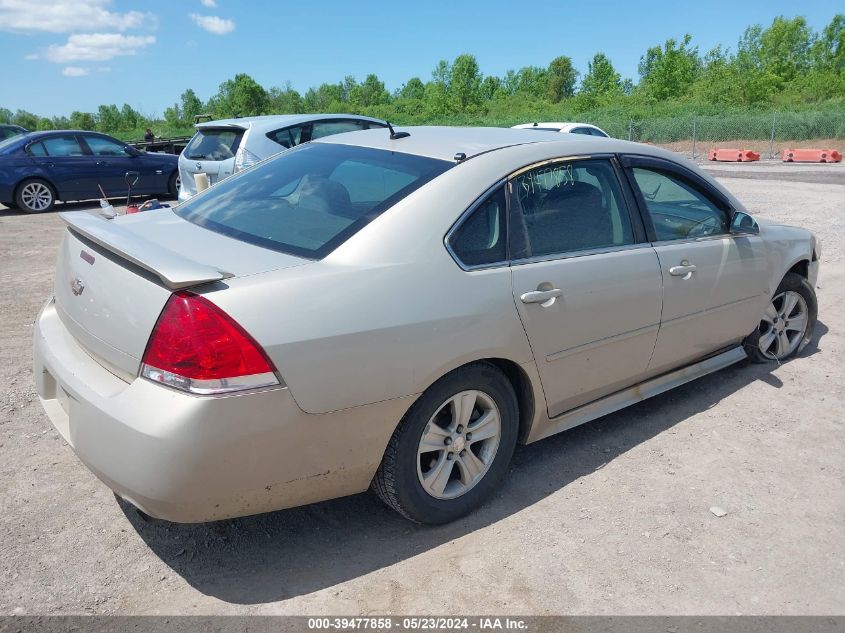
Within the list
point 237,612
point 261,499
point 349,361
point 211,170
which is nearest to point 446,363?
point 349,361

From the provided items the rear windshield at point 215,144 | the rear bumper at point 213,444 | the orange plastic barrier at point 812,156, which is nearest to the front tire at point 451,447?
the rear bumper at point 213,444

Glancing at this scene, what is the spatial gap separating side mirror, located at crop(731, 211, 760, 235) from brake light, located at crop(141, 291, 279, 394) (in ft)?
→ 10.3

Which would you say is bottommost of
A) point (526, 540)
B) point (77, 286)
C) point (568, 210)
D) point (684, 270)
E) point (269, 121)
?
point (526, 540)

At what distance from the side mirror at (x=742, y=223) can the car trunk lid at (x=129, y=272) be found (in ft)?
9.41

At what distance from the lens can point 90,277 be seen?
280cm

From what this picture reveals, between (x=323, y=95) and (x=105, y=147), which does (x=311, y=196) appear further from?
(x=323, y=95)

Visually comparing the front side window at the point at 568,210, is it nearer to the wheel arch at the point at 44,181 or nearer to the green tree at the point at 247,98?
the wheel arch at the point at 44,181

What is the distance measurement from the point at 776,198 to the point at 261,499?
13495 millimetres

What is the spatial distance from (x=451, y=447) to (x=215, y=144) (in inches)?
314

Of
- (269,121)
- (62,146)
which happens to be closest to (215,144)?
(269,121)

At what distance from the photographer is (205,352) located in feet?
7.63

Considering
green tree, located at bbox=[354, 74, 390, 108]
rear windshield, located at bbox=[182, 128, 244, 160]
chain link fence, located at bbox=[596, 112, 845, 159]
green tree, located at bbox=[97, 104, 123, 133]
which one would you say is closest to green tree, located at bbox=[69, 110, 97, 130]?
green tree, located at bbox=[97, 104, 123, 133]

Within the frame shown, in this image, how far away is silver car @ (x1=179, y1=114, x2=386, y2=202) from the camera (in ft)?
30.5

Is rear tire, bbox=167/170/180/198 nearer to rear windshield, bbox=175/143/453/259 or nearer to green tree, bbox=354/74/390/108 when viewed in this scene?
rear windshield, bbox=175/143/453/259
